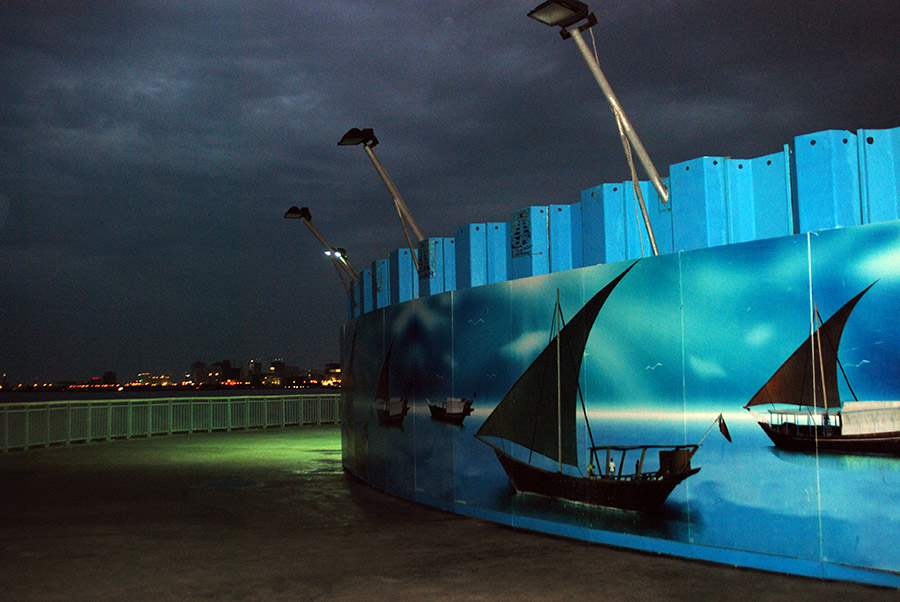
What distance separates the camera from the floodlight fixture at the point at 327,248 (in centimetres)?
1708

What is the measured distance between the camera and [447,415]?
34.3ft

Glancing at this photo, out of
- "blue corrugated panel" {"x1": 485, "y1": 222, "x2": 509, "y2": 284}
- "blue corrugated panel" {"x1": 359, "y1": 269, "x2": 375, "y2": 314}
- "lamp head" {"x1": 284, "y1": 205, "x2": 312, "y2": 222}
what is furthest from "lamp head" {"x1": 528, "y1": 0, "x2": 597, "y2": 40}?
"lamp head" {"x1": 284, "y1": 205, "x2": 312, "y2": 222}

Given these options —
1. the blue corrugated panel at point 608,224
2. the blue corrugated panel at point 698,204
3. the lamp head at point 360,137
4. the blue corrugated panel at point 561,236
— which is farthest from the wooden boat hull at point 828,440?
the lamp head at point 360,137

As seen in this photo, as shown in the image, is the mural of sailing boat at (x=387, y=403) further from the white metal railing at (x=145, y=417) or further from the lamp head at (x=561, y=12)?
the white metal railing at (x=145, y=417)

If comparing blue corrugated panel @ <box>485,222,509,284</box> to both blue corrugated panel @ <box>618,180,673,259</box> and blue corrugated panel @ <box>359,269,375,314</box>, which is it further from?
blue corrugated panel @ <box>359,269,375,314</box>

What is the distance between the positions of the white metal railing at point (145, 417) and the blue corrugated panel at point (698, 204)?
17436 millimetres

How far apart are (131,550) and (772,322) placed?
6466 millimetres

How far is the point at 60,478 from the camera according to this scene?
46.7 ft

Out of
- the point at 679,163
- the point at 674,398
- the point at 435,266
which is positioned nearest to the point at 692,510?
the point at 674,398

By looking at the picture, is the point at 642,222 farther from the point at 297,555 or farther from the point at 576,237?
the point at 297,555

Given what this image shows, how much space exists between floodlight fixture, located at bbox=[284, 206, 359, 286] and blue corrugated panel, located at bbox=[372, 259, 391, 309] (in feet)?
9.85

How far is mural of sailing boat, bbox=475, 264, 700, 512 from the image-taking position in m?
7.66

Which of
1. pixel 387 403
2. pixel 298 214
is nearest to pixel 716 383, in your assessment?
pixel 387 403

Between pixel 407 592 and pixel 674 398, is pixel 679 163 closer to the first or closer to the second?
pixel 674 398
